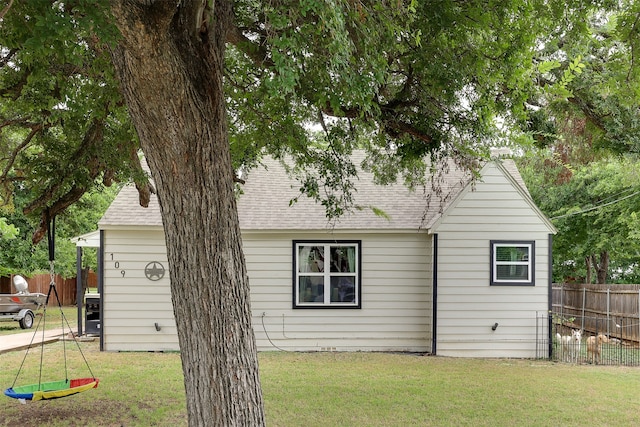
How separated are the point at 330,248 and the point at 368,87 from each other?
375 inches

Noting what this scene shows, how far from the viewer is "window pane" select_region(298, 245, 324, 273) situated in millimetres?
14102

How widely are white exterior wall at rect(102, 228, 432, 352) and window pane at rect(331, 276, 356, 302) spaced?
0.90 ft

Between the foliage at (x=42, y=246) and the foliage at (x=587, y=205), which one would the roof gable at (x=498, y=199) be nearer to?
the foliage at (x=587, y=205)

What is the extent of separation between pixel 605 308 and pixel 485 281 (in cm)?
532

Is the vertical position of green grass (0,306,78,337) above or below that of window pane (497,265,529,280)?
below

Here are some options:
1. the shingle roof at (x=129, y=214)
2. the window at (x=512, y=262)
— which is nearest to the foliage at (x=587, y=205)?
the window at (x=512, y=262)

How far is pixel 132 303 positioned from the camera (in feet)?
45.1

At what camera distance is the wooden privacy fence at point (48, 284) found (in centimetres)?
2778

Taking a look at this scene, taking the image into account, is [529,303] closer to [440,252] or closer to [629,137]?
[440,252]

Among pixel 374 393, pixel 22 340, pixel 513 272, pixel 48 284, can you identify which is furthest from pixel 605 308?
pixel 48 284

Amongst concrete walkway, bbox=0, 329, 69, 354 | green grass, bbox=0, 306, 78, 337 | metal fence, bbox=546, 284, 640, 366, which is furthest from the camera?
green grass, bbox=0, 306, 78, 337

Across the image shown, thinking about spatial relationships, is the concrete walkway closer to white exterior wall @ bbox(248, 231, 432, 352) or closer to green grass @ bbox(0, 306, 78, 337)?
green grass @ bbox(0, 306, 78, 337)

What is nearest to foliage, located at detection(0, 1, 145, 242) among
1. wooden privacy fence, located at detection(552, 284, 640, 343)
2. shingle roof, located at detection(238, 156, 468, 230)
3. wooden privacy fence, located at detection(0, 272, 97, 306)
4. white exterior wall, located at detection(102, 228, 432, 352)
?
white exterior wall, located at detection(102, 228, 432, 352)

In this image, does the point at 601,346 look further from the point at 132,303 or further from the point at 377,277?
the point at 132,303
